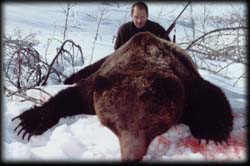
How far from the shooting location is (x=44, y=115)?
4.30 meters

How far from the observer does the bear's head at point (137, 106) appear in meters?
3.54

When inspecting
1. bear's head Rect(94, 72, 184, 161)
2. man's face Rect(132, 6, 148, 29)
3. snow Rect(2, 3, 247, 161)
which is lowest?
snow Rect(2, 3, 247, 161)

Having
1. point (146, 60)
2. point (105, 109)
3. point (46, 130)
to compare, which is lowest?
point (46, 130)

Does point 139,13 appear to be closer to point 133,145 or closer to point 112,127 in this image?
point 112,127

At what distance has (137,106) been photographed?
3627 millimetres

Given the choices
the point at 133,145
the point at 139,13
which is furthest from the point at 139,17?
the point at 133,145

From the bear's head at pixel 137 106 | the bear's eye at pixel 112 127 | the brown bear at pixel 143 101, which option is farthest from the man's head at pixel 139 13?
the bear's eye at pixel 112 127

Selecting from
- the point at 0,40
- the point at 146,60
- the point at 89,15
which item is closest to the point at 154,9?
the point at 89,15

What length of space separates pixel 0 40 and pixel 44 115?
214 centimetres

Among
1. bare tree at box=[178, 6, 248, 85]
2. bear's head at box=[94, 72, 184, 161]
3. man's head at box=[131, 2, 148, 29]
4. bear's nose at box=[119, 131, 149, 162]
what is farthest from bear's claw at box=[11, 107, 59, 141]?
bare tree at box=[178, 6, 248, 85]

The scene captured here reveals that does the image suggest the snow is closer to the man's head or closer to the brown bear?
the brown bear

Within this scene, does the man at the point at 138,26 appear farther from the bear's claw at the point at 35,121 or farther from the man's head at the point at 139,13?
the bear's claw at the point at 35,121

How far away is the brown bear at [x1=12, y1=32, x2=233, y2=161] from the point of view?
11.9 ft

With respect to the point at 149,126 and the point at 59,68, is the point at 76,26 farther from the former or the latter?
the point at 149,126
